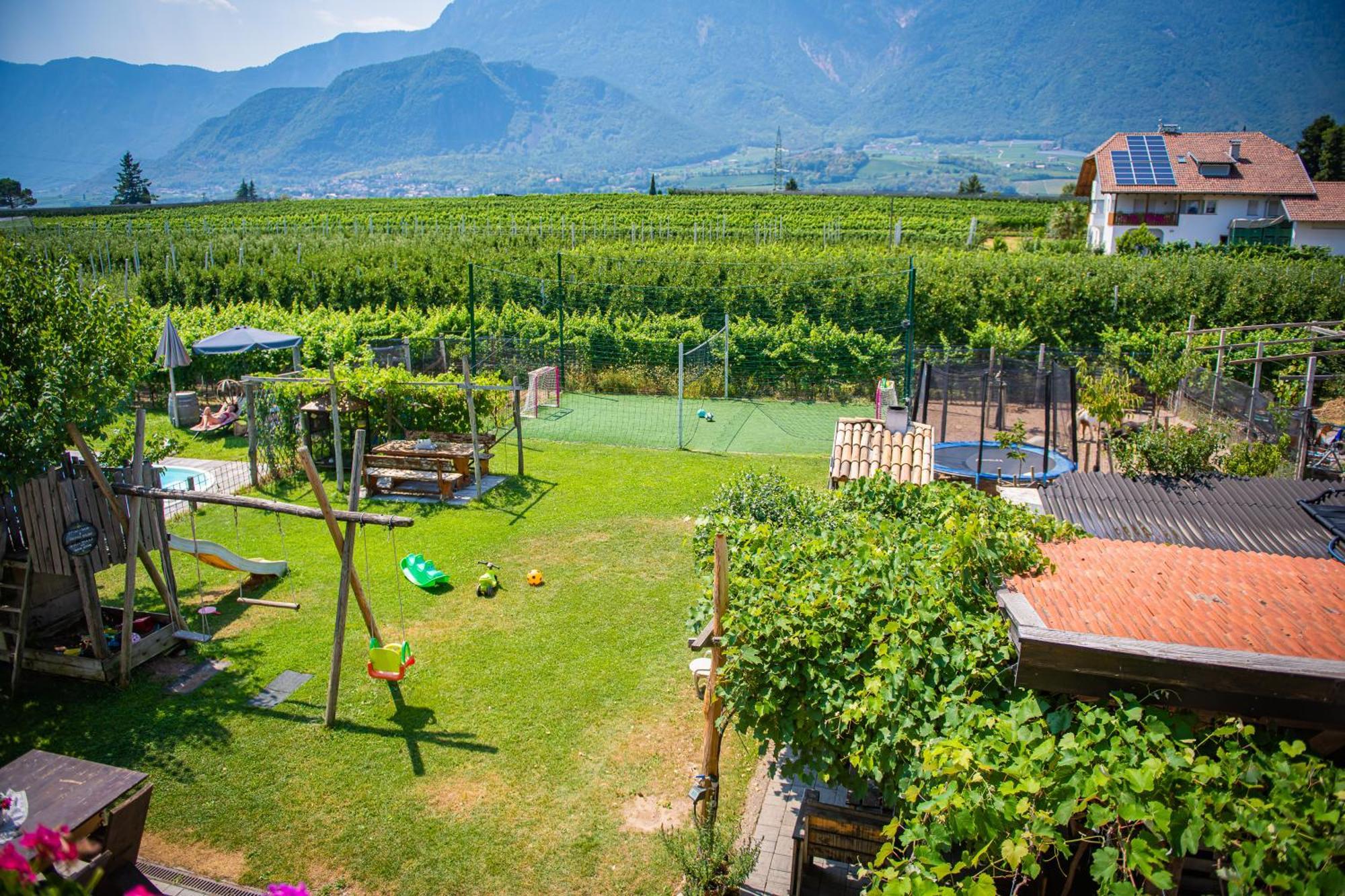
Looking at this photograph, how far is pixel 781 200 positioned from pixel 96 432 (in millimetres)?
61257

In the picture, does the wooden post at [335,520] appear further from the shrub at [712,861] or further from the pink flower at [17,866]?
the pink flower at [17,866]

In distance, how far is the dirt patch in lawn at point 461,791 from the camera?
645cm

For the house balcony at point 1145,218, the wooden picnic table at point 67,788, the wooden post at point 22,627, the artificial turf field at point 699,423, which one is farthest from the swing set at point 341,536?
the house balcony at point 1145,218

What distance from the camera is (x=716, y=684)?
18.0ft

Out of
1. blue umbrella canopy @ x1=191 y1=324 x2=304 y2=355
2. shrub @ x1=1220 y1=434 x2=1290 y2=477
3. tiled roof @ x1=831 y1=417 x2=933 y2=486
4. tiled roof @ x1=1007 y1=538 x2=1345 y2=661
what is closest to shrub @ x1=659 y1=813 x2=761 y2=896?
tiled roof @ x1=1007 y1=538 x2=1345 y2=661

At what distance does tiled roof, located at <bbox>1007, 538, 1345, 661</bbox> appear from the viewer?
3824 mm

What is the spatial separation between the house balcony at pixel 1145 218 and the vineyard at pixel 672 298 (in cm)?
570

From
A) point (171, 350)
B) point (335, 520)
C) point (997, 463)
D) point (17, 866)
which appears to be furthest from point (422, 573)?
point (171, 350)

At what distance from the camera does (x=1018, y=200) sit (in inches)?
2817

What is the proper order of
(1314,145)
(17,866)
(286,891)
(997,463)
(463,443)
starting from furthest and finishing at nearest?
(1314,145), (463,443), (997,463), (17,866), (286,891)

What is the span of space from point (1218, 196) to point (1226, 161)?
2575 millimetres

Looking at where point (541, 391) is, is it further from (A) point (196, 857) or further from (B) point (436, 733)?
(A) point (196, 857)

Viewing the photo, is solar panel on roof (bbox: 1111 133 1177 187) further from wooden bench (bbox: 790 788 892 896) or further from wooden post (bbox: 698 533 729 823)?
wooden bench (bbox: 790 788 892 896)

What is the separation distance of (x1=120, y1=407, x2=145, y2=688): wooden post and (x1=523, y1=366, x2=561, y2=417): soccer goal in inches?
431
